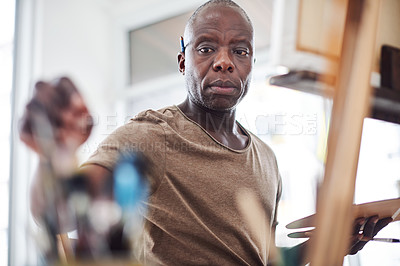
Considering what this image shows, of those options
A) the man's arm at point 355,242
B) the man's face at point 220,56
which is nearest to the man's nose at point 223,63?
the man's face at point 220,56

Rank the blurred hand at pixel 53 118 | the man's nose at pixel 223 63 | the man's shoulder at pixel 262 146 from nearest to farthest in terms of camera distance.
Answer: the blurred hand at pixel 53 118
the man's nose at pixel 223 63
the man's shoulder at pixel 262 146

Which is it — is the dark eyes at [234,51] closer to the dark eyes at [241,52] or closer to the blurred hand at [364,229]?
the dark eyes at [241,52]

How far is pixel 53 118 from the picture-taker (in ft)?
0.45

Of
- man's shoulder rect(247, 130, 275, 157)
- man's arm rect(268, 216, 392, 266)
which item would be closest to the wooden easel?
man's arm rect(268, 216, 392, 266)

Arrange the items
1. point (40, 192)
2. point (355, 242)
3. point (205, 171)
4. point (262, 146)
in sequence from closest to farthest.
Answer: point (40, 192), point (355, 242), point (205, 171), point (262, 146)

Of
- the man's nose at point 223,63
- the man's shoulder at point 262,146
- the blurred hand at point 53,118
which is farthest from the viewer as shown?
the man's shoulder at point 262,146

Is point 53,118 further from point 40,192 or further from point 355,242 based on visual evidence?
point 355,242

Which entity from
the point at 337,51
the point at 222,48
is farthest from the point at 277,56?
the point at 222,48

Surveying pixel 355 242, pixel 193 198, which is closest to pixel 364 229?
pixel 355 242

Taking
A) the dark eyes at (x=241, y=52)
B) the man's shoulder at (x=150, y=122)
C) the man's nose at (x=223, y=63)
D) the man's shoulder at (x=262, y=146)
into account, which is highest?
the dark eyes at (x=241, y=52)

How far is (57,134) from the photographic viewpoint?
0.14 m

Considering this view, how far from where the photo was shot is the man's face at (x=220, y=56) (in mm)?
305

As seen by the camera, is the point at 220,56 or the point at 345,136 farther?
the point at 220,56

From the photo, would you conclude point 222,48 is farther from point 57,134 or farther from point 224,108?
point 57,134
